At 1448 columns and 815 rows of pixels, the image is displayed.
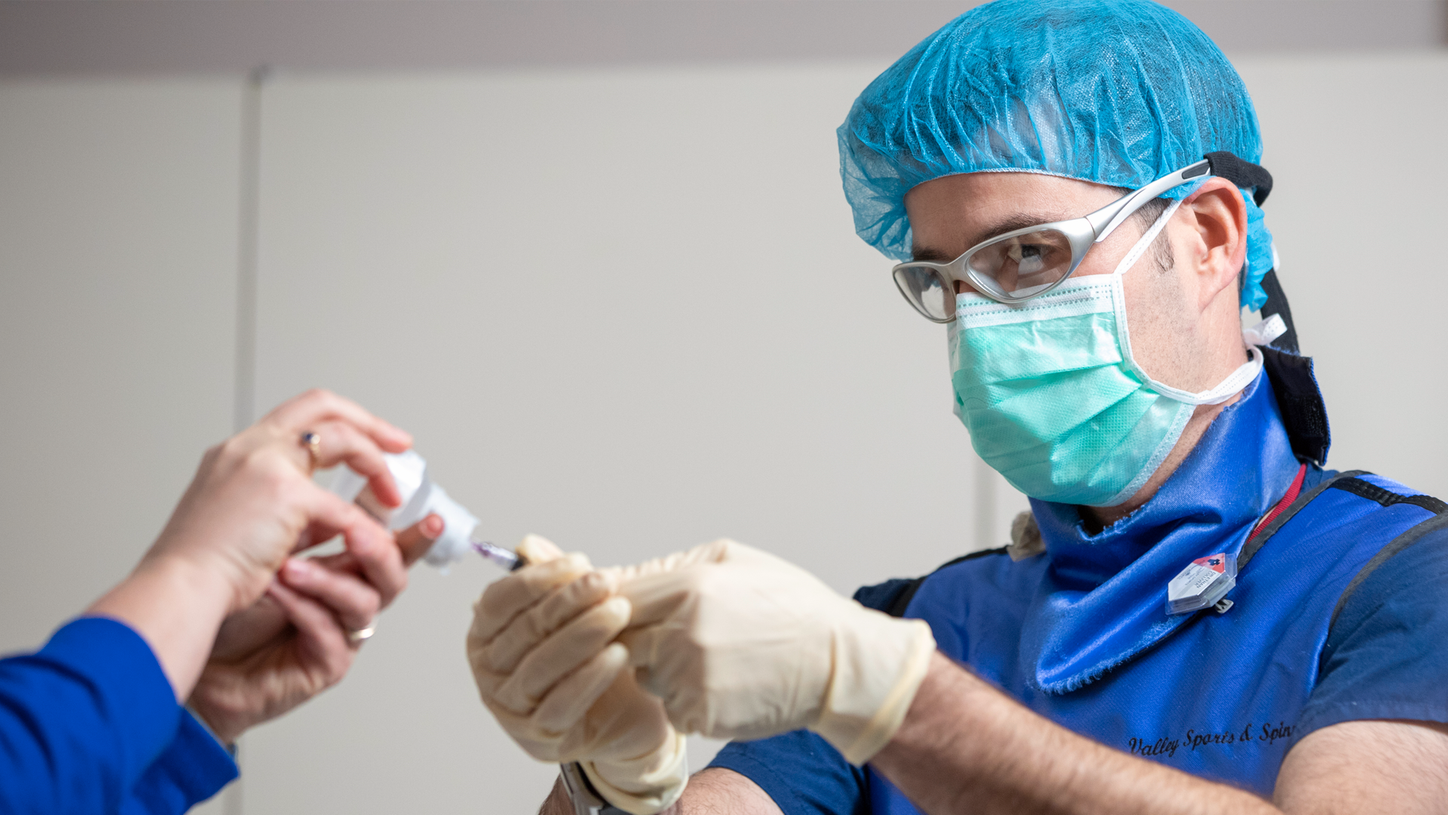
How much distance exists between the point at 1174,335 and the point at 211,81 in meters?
1.84

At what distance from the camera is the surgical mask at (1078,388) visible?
114cm

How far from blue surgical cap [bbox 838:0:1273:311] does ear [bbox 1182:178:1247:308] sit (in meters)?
0.04

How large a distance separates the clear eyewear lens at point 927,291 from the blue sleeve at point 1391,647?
0.52 metres

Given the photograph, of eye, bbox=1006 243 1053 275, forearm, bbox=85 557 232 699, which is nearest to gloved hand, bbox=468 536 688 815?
forearm, bbox=85 557 232 699

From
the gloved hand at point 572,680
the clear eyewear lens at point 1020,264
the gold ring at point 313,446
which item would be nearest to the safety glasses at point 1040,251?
the clear eyewear lens at point 1020,264

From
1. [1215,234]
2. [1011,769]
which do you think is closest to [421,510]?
[1011,769]

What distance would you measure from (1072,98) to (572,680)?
2.69 ft

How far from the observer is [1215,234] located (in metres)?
1.21

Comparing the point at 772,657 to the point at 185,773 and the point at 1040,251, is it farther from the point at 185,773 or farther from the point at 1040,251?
the point at 1040,251

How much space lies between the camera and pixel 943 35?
4.09 ft

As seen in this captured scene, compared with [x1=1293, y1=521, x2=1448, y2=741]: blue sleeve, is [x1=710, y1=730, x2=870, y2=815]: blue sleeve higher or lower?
lower

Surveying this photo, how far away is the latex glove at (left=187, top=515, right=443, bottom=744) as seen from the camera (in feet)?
2.71

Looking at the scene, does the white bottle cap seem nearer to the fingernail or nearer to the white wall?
the fingernail

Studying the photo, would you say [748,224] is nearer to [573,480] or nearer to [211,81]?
[573,480]
